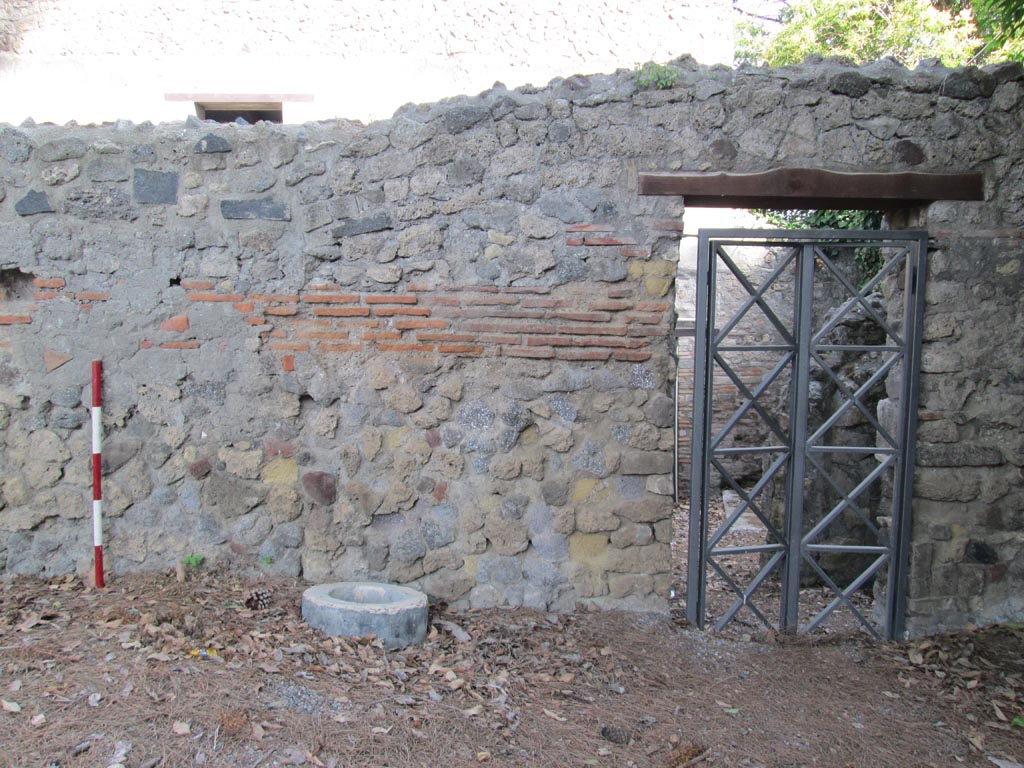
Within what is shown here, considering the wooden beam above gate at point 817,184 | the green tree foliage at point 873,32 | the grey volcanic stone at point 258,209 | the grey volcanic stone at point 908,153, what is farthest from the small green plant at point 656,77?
the green tree foliage at point 873,32

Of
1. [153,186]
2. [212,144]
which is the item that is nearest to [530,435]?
[212,144]

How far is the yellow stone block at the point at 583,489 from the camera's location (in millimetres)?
3898

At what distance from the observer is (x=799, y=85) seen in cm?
378

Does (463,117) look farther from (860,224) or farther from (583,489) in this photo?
(860,224)

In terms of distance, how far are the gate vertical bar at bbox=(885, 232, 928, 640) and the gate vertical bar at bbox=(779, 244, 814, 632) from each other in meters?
0.48

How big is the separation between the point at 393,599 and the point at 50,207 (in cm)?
274

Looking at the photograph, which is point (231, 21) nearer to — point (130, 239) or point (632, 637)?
point (130, 239)

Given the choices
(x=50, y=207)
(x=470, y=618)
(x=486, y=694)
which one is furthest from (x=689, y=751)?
(x=50, y=207)

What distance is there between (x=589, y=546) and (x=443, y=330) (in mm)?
1369

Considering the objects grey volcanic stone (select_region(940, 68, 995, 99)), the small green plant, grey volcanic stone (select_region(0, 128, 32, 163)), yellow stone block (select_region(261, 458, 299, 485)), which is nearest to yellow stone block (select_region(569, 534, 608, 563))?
yellow stone block (select_region(261, 458, 299, 485))

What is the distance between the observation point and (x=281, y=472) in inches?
157

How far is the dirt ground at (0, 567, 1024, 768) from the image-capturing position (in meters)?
2.70

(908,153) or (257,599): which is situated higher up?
(908,153)

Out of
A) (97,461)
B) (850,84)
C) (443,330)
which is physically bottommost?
(97,461)
